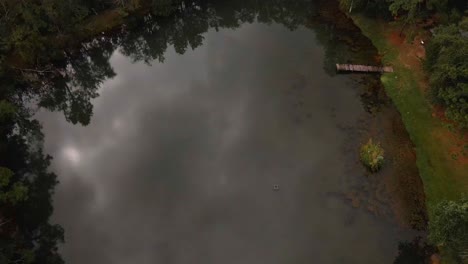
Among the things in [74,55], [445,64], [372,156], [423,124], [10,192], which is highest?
[445,64]

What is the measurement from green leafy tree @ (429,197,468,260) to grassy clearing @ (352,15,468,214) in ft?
18.6

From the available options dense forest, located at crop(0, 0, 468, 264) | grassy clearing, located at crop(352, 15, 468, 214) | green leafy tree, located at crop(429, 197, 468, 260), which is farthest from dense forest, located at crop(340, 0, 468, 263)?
grassy clearing, located at crop(352, 15, 468, 214)

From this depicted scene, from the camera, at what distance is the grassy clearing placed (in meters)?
34.4

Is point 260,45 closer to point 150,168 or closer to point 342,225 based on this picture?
point 150,168

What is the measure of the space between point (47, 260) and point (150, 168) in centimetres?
1200

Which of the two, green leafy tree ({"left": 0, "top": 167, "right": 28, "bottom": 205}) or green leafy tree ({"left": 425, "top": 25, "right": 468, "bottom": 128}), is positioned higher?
green leafy tree ({"left": 425, "top": 25, "right": 468, "bottom": 128})

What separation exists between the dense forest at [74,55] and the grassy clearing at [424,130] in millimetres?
2066

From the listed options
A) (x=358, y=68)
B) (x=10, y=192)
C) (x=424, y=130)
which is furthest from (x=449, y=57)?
(x=10, y=192)

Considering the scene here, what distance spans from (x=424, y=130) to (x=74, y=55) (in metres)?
43.1

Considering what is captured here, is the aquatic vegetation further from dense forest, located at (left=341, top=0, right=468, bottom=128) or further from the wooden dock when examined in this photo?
the wooden dock

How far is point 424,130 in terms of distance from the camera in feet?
127

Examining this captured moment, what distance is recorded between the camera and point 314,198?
35031 mm

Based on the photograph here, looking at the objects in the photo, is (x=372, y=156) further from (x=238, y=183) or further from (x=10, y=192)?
(x=10, y=192)

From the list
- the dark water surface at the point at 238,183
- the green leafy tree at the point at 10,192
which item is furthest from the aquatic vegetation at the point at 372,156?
the green leafy tree at the point at 10,192
